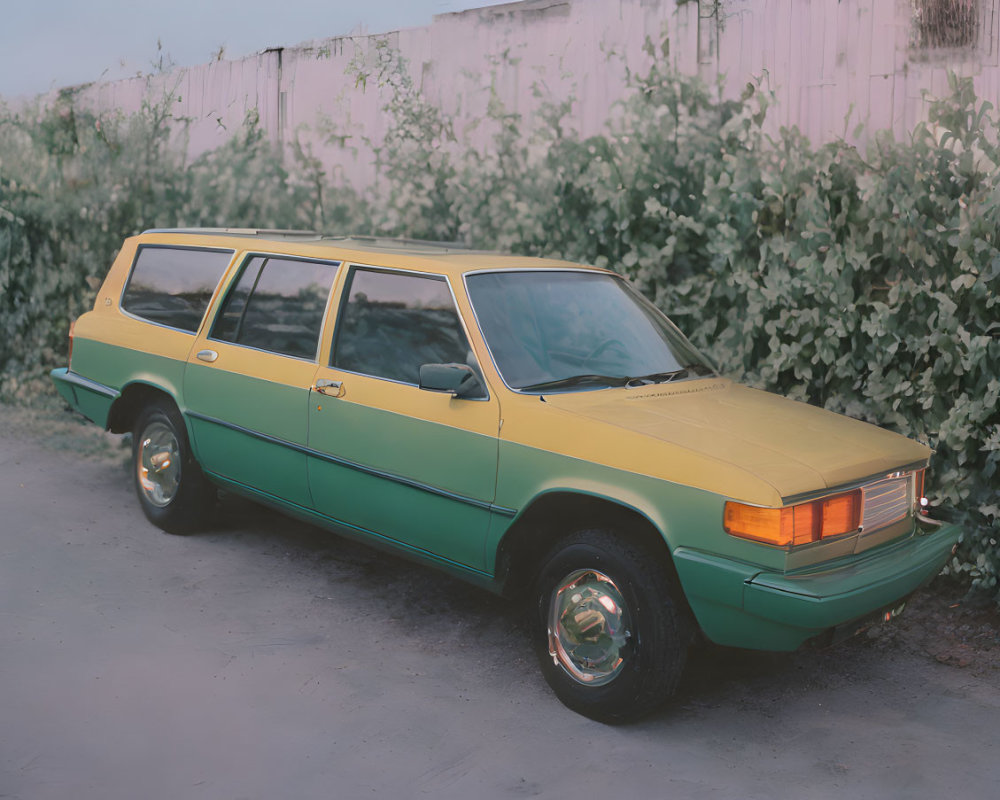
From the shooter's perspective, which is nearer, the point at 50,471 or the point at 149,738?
the point at 149,738

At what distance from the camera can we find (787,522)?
3705mm

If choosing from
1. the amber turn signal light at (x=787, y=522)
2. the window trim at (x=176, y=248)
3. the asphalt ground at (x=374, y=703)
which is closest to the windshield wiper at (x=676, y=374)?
the amber turn signal light at (x=787, y=522)

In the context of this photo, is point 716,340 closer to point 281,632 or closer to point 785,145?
point 785,145

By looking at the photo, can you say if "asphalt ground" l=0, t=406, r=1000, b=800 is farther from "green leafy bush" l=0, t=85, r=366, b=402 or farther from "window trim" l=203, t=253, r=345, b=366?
"green leafy bush" l=0, t=85, r=366, b=402

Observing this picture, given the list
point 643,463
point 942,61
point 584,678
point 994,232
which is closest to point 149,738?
point 584,678

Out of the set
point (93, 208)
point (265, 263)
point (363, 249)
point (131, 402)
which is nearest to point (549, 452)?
point (363, 249)

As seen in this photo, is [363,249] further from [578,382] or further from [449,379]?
[578,382]

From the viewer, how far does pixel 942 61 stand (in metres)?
6.00

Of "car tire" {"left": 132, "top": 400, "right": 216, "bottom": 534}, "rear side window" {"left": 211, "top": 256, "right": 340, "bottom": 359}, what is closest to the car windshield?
"rear side window" {"left": 211, "top": 256, "right": 340, "bottom": 359}

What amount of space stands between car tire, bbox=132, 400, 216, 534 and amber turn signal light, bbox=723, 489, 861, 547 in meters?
3.62

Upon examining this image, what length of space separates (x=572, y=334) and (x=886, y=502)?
1581mm

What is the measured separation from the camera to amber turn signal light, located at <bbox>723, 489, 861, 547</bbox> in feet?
12.1

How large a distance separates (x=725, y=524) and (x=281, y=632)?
2347mm

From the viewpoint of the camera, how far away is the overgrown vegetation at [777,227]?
522 cm
